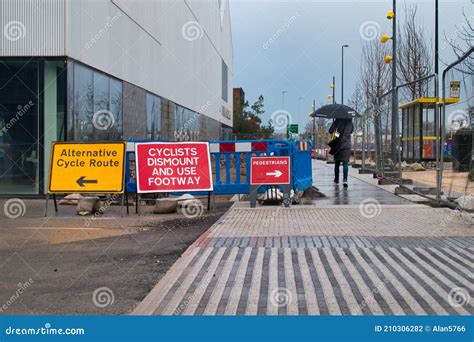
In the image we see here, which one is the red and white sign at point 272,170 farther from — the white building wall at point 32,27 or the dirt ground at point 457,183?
the white building wall at point 32,27

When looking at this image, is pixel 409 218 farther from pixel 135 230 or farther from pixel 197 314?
pixel 197 314

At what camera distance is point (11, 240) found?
8352 mm

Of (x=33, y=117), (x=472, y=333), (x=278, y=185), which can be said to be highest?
(x=33, y=117)

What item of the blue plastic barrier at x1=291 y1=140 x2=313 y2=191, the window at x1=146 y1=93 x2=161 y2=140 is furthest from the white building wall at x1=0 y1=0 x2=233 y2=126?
the blue plastic barrier at x1=291 y1=140 x2=313 y2=191

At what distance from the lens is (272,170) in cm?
1156

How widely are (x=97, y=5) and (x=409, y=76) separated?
60.3ft

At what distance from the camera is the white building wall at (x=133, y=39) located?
14023mm

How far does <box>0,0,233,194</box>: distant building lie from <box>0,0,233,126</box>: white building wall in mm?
26

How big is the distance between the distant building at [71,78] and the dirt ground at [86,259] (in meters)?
3.89

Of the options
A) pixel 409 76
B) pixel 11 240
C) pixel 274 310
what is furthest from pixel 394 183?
pixel 409 76

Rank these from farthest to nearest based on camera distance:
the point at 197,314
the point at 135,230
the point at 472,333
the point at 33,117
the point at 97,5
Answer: the point at 97,5, the point at 33,117, the point at 135,230, the point at 197,314, the point at 472,333

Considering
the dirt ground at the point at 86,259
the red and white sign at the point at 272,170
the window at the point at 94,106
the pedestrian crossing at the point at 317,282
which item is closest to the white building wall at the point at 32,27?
the window at the point at 94,106

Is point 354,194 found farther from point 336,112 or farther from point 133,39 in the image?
point 133,39

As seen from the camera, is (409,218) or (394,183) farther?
(394,183)
